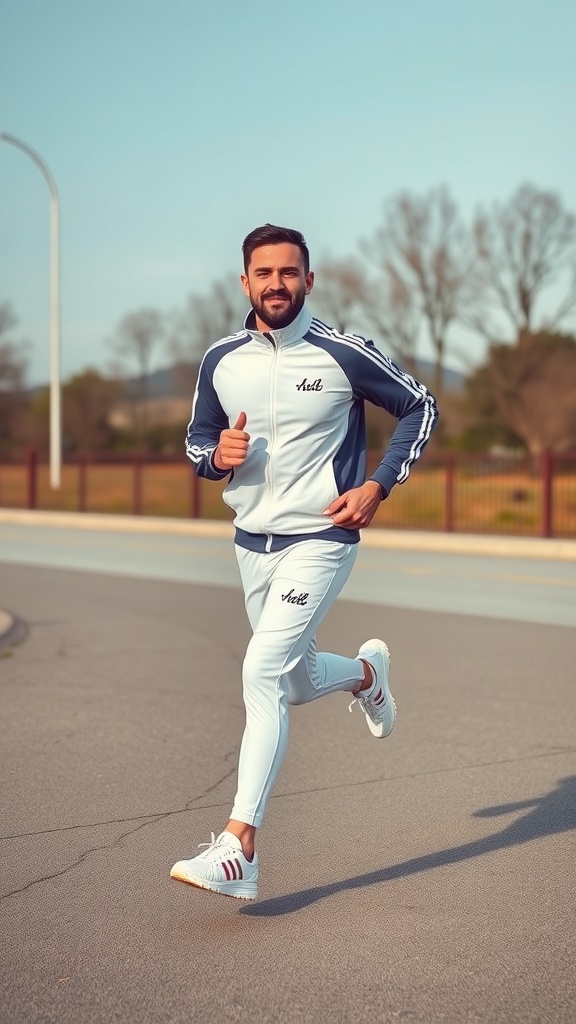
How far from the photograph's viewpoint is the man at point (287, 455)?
466 centimetres

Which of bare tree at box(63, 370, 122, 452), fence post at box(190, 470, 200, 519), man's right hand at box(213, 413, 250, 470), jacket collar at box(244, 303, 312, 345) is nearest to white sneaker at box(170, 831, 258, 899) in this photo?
man's right hand at box(213, 413, 250, 470)

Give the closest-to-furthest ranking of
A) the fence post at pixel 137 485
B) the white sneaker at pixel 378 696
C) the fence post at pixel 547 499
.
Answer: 1. the white sneaker at pixel 378 696
2. the fence post at pixel 547 499
3. the fence post at pixel 137 485

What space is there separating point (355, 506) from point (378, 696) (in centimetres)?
123

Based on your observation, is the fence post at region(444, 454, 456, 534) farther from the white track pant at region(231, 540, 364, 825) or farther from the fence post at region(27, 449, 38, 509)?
the white track pant at region(231, 540, 364, 825)

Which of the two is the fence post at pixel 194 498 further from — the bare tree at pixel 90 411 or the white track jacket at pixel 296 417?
the bare tree at pixel 90 411

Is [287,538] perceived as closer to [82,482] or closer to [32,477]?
[82,482]

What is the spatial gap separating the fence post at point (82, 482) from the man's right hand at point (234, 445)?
2871 centimetres

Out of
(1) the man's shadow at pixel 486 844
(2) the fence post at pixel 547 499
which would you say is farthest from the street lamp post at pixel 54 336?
(1) the man's shadow at pixel 486 844

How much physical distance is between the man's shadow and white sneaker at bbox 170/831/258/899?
5.1 inches

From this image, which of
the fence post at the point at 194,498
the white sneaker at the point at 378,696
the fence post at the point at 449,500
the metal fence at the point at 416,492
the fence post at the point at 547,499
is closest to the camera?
the white sneaker at the point at 378,696

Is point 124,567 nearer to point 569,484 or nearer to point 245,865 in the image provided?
point 569,484

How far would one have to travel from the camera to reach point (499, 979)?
150 inches

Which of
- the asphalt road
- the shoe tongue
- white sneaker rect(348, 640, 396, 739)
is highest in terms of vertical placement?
white sneaker rect(348, 640, 396, 739)

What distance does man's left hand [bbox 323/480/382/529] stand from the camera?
4676mm
